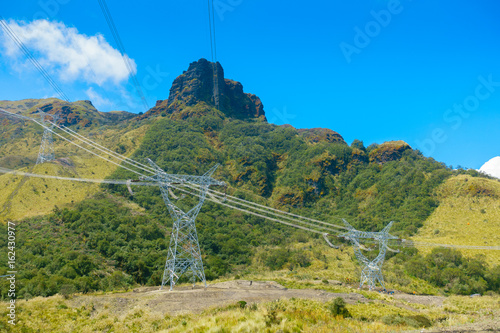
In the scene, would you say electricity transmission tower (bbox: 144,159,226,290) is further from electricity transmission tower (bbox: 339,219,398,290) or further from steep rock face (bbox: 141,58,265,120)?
steep rock face (bbox: 141,58,265,120)

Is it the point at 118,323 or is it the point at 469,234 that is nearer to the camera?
the point at 118,323

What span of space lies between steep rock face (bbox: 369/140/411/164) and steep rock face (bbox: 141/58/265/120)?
91191 mm

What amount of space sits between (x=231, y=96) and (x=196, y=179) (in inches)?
6537

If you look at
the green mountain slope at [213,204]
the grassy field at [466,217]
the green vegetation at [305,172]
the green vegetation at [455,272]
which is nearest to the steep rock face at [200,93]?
the green mountain slope at [213,204]

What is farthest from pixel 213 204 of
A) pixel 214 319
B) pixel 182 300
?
pixel 214 319

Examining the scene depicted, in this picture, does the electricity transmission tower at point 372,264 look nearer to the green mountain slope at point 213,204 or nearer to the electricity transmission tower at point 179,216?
the green mountain slope at point 213,204

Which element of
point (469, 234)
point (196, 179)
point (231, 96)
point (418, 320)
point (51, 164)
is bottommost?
point (418, 320)

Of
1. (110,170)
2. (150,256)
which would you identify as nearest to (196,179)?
(150,256)

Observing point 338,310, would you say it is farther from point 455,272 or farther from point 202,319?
point 455,272

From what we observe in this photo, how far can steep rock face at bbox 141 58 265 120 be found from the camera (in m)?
164

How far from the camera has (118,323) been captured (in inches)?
768

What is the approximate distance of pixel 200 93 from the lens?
545ft

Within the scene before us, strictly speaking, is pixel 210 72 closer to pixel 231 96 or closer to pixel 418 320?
pixel 231 96

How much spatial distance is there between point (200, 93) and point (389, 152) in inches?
4223
